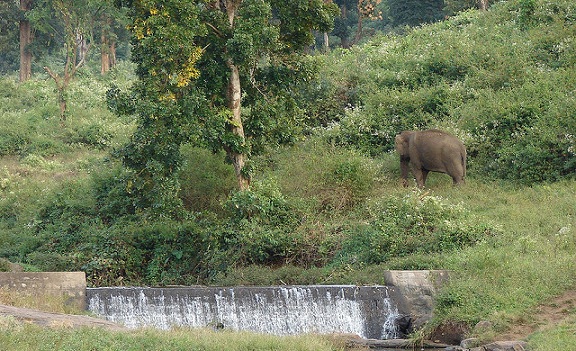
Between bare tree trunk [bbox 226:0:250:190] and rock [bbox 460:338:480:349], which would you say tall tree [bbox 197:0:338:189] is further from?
rock [bbox 460:338:480:349]

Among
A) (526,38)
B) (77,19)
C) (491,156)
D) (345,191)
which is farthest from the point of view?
(77,19)

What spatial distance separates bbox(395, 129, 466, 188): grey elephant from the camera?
2400cm

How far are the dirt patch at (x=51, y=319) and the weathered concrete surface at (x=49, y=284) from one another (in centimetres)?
200

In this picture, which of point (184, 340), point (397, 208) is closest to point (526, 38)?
point (397, 208)

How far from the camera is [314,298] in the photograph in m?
17.1

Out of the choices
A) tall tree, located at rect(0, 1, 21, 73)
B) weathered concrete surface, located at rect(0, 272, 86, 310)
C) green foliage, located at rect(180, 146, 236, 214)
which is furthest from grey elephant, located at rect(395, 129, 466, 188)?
tall tree, located at rect(0, 1, 21, 73)

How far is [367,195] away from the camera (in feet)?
77.2

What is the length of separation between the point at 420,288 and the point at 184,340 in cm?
619

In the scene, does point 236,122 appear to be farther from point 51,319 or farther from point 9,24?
point 9,24

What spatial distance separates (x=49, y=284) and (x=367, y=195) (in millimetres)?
9155

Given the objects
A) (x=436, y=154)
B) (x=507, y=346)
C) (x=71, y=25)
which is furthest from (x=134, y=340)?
(x=71, y=25)

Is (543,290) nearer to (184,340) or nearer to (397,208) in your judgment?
(397,208)

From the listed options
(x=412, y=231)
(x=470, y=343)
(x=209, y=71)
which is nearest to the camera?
(x=470, y=343)

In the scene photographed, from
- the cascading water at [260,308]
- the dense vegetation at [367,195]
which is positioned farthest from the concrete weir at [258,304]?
the dense vegetation at [367,195]
